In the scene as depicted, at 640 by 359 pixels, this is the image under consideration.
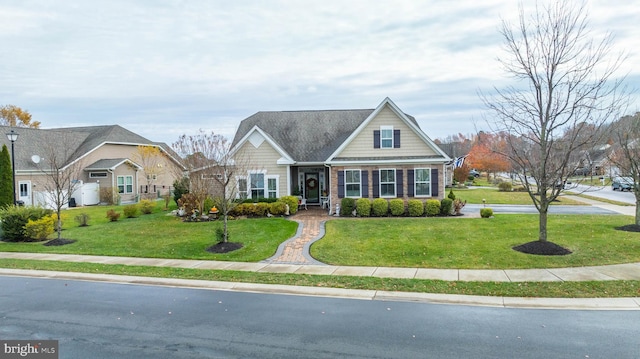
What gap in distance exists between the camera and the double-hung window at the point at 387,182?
24.2 m

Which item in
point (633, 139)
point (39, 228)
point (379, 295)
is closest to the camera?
point (379, 295)

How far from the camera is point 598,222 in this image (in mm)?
18672

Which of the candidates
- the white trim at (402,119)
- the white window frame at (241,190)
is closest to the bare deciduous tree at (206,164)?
the white window frame at (241,190)

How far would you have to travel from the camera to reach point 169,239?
59.0 feet

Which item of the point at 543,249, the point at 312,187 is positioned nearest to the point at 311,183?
the point at 312,187

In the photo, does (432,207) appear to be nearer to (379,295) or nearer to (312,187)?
(312,187)

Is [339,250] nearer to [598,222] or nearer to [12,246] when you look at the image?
[598,222]

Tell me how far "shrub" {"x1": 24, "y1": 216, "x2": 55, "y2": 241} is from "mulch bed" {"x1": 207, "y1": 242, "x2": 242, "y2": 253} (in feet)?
30.0

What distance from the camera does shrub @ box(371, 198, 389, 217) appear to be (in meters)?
23.0

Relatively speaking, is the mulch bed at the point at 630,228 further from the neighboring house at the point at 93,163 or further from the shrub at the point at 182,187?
the neighboring house at the point at 93,163

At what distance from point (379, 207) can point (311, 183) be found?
723cm

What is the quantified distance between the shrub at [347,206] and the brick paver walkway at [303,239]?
1.00m

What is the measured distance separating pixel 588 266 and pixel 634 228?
7.29 metres

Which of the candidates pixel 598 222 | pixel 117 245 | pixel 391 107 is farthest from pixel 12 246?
pixel 598 222
